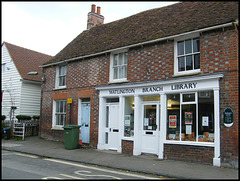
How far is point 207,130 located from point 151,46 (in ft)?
14.8

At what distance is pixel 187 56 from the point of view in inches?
401

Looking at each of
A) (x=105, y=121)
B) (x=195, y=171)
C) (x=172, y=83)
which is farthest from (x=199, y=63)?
(x=105, y=121)

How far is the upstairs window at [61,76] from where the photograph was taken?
50.5ft

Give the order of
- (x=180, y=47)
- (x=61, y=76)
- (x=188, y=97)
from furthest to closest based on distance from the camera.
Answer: (x=61, y=76)
(x=180, y=47)
(x=188, y=97)

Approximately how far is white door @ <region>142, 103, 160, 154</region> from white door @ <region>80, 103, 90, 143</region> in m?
3.66

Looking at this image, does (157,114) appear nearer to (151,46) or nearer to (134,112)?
(134,112)

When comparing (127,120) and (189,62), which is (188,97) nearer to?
(189,62)

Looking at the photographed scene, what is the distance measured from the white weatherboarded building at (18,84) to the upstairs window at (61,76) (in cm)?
445

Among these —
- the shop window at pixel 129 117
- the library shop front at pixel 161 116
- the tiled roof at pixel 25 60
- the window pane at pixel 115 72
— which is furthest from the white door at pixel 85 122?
the tiled roof at pixel 25 60

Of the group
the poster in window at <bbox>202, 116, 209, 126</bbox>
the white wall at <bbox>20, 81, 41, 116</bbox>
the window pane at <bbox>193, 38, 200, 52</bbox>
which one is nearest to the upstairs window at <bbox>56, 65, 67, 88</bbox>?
the white wall at <bbox>20, 81, 41, 116</bbox>

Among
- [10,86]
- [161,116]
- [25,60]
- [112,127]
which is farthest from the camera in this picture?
[25,60]

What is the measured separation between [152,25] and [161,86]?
3.87m

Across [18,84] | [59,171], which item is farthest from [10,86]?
[59,171]

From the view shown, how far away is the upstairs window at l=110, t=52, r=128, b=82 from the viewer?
1231cm
